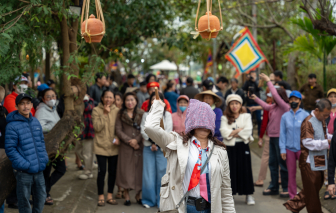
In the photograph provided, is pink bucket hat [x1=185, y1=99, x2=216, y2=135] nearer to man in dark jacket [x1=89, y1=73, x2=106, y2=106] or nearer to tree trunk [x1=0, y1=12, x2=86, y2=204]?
tree trunk [x1=0, y1=12, x2=86, y2=204]

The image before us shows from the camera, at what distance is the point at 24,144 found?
4746 mm

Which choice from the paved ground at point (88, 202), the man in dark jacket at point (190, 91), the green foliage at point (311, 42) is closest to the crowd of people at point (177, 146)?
the paved ground at point (88, 202)

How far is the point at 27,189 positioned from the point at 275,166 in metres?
4.85

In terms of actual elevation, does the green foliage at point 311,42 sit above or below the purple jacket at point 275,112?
above

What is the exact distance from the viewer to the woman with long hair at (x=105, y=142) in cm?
678

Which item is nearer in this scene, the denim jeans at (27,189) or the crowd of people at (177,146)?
the crowd of people at (177,146)

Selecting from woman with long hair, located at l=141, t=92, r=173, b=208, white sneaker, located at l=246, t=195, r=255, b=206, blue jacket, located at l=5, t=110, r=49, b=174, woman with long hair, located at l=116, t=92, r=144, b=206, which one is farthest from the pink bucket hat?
white sneaker, located at l=246, t=195, r=255, b=206

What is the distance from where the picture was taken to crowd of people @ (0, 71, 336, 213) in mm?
3531

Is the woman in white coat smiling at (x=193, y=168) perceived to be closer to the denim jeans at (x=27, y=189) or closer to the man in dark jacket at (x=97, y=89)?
the denim jeans at (x=27, y=189)

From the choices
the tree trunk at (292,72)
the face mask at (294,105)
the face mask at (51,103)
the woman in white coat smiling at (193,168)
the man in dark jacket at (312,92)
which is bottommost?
the woman in white coat smiling at (193,168)

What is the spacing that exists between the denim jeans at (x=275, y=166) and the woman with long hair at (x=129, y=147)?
8.93 feet

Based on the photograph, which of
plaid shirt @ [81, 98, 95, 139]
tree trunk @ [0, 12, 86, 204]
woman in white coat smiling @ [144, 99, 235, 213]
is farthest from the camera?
plaid shirt @ [81, 98, 95, 139]

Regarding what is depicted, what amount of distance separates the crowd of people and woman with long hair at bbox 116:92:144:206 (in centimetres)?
2

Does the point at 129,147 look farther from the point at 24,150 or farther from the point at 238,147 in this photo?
the point at 24,150
